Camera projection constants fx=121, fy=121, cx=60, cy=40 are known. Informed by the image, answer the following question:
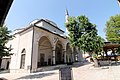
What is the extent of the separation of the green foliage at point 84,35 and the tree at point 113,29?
26.8 feet

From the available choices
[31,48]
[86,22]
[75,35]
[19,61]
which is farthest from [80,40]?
[19,61]

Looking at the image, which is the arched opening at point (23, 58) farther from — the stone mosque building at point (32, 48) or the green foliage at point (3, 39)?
the green foliage at point (3, 39)

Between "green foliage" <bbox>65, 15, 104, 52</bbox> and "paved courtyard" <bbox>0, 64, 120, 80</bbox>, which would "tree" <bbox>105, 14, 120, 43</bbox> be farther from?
"paved courtyard" <bbox>0, 64, 120, 80</bbox>

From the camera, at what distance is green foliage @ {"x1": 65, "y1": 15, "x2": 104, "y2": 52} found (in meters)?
15.5

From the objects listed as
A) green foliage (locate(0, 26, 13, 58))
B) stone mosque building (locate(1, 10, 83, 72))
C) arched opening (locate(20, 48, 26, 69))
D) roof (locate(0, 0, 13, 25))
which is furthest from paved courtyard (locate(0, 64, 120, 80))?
roof (locate(0, 0, 13, 25))

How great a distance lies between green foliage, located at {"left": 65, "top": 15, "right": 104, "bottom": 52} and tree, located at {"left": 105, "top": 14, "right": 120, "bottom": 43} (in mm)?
8168

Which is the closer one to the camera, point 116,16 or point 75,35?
point 75,35

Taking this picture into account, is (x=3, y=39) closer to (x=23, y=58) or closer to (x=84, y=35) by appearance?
(x=23, y=58)

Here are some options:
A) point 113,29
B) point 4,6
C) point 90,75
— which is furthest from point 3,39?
point 113,29

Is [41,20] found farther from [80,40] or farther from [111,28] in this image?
[111,28]

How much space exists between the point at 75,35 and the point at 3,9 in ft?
47.8

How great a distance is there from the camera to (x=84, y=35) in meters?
16.1

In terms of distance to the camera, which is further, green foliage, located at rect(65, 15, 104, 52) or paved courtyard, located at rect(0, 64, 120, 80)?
green foliage, located at rect(65, 15, 104, 52)

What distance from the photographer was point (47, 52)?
25.6 meters
